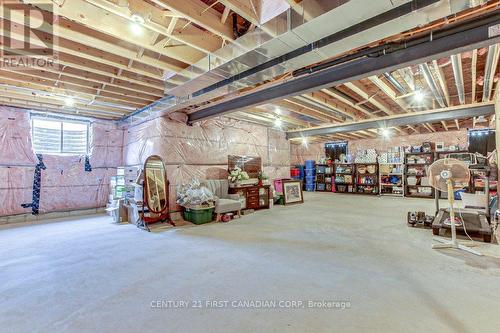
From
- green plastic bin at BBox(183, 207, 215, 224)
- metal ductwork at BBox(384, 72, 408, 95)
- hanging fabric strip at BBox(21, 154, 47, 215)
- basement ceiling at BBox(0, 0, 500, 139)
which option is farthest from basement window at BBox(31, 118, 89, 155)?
metal ductwork at BBox(384, 72, 408, 95)

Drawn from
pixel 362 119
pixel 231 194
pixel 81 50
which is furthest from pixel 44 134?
pixel 362 119

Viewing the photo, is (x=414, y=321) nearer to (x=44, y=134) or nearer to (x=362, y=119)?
(x=362, y=119)

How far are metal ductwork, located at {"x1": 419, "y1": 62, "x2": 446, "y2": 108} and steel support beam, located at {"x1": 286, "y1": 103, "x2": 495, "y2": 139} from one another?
0.40 meters

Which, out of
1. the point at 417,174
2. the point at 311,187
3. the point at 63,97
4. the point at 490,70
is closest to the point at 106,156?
the point at 63,97

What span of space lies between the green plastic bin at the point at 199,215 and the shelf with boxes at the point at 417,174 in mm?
8439

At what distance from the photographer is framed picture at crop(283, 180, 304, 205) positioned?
754 cm

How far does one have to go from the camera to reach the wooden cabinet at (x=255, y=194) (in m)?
6.31

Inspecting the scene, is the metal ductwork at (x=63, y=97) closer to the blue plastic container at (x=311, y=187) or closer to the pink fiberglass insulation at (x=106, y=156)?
the pink fiberglass insulation at (x=106, y=156)

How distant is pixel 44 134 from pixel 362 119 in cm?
899

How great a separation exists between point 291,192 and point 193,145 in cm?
364

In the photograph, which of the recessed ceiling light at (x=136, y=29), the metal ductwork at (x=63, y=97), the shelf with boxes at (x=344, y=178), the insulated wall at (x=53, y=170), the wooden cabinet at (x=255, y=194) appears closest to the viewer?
the recessed ceiling light at (x=136, y=29)

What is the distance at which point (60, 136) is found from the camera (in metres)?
6.20

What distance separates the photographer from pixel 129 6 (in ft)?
7.08

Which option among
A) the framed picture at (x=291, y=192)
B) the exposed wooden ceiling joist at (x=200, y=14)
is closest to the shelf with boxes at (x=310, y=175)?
the framed picture at (x=291, y=192)
